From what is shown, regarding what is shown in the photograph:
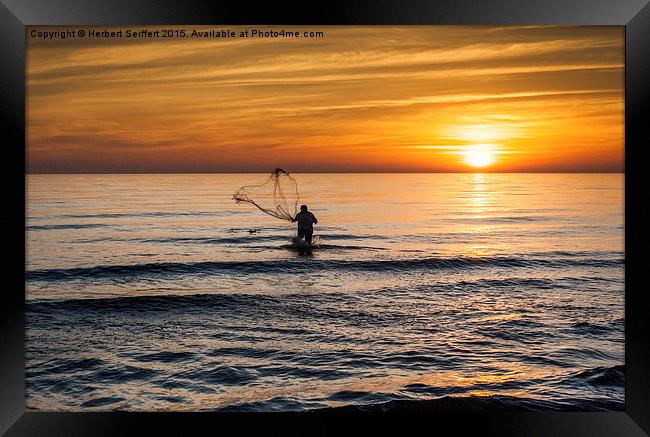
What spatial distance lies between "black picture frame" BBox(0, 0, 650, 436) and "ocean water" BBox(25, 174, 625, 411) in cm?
43

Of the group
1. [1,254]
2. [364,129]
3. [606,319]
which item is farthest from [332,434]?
[364,129]

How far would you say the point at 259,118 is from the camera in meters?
12.8

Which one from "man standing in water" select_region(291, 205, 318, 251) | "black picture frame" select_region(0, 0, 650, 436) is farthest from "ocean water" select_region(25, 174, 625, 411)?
"man standing in water" select_region(291, 205, 318, 251)

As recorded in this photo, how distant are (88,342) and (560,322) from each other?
20.0 ft

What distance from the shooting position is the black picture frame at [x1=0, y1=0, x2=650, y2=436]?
388 cm

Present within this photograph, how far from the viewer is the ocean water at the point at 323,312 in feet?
16.7

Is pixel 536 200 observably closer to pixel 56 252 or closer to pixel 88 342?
pixel 56 252
